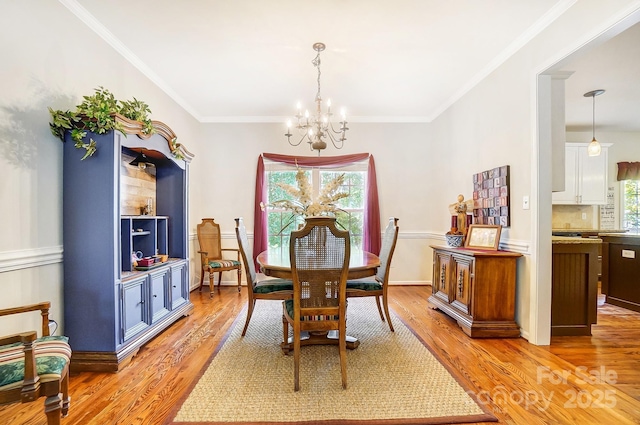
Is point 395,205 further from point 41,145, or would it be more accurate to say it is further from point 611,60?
point 41,145

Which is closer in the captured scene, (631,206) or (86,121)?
(86,121)

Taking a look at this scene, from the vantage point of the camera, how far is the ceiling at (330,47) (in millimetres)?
2254

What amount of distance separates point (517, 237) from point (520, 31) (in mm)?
1846

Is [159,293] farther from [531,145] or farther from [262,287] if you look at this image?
[531,145]

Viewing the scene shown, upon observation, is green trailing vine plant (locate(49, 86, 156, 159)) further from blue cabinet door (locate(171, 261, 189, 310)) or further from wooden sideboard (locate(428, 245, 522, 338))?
wooden sideboard (locate(428, 245, 522, 338))

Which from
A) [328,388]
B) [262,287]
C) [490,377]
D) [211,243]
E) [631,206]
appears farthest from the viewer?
[631,206]

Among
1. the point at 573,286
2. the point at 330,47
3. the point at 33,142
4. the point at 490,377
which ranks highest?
the point at 330,47

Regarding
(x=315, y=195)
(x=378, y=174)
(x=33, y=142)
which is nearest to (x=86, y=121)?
(x=33, y=142)

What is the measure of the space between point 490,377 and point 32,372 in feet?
8.27

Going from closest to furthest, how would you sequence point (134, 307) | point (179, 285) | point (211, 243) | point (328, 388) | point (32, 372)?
1. point (32, 372)
2. point (328, 388)
3. point (134, 307)
4. point (179, 285)
5. point (211, 243)

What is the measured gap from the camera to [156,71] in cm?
321

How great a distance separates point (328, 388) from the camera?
183 centimetres

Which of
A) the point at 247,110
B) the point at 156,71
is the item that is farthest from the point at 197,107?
the point at 156,71

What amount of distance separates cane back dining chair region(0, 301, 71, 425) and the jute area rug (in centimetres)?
57
